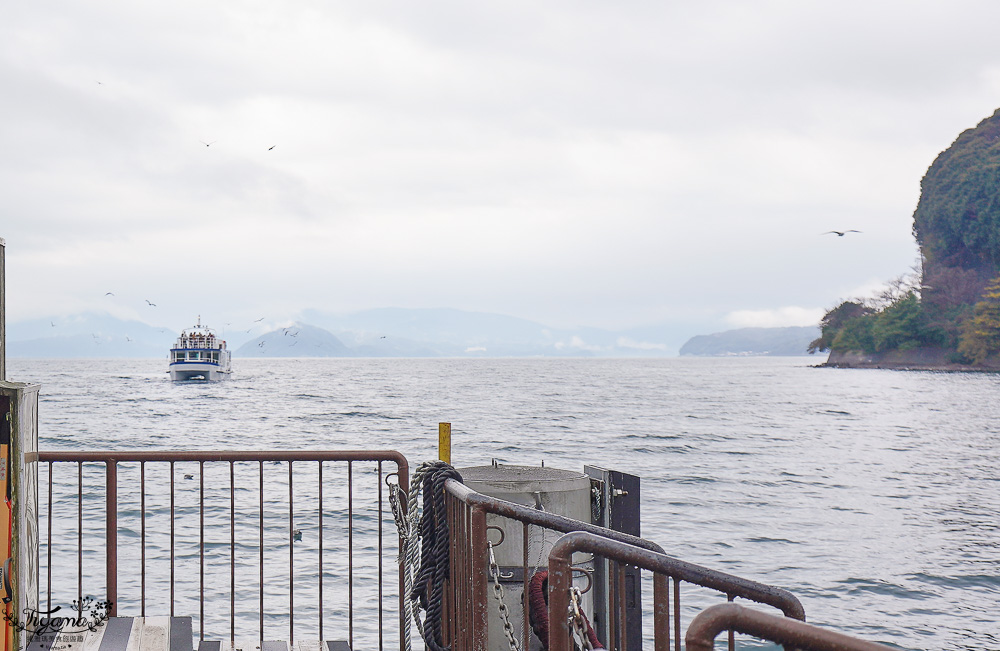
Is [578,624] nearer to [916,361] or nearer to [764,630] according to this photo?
[764,630]

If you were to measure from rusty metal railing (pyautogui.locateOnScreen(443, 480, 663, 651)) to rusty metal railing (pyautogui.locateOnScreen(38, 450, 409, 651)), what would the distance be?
3.55ft

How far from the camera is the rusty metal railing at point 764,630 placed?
5.95ft

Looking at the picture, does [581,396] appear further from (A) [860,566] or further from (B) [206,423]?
(A) [860,566]

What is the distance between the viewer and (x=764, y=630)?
1872mm

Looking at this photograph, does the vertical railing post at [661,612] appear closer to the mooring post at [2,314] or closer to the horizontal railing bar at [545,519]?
the horizontal railing bar at [545,519]

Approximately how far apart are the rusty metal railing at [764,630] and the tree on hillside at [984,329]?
293 feet

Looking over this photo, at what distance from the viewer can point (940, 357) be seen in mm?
95250

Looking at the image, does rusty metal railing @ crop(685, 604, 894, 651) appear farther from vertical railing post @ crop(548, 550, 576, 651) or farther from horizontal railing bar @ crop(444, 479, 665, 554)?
horizontal railing bar @ crop(444, 479, 665, 554)

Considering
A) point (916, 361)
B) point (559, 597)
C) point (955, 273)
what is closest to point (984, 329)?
point (955, 273)

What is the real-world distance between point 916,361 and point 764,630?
10708cm

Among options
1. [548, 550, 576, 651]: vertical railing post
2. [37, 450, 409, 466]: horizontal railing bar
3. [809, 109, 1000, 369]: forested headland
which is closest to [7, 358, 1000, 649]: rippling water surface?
[37, 450, 409, 466]: horizontal railing bar

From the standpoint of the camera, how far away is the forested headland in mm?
84750

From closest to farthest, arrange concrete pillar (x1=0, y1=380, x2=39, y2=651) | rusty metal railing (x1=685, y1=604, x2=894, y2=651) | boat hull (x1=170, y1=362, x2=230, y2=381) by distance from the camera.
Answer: rusty metal railing (x1=685, y1=604, x2=894, y2=651) < concrete pillar (x1=0, y1=380, x2=39, y2=651) < boat hull (x1=170, y1=362, x2=230, y2=381)

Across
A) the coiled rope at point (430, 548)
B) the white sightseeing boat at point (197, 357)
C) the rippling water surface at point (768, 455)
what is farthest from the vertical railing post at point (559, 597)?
the white sightseeing boat at point (197, 357)
